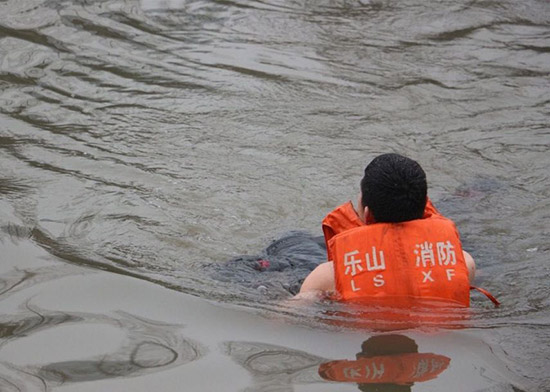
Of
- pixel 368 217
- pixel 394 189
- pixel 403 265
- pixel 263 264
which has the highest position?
pixel 394 189

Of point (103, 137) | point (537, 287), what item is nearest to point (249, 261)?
point (537, 287)

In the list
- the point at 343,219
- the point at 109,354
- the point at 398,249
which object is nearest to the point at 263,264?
the point at 343,219

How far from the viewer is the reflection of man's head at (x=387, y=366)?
3.98 metres

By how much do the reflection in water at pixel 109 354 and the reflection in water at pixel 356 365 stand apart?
0.27m

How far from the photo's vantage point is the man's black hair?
450cm

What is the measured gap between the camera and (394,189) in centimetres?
451

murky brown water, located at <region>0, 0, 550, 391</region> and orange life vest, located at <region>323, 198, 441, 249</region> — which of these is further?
orange life vest, located at <region>323, 198, 441, 249</region>

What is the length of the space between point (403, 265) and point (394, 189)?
365 mm

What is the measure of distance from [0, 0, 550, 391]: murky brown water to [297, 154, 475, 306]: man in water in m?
0.25

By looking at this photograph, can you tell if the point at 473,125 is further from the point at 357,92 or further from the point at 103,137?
the point at 103,137

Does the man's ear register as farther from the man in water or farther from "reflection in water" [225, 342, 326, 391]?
"reflection in water" [225, 342, 326, 391]

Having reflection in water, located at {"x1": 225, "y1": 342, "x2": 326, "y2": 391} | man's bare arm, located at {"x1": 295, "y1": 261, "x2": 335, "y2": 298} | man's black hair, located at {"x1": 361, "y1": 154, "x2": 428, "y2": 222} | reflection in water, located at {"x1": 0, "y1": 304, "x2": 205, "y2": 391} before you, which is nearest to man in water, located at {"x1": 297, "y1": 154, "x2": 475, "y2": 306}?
man's black hair, located at {"x1": 361, "y1": 154, "x2": 428, "y2": 222}

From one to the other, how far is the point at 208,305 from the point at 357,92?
4.14 m

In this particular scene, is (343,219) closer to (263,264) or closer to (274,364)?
(263,264)
